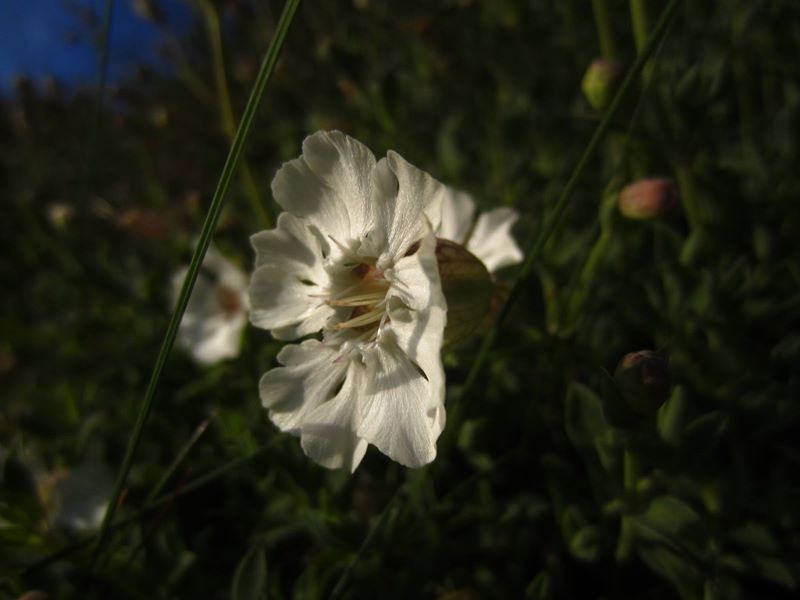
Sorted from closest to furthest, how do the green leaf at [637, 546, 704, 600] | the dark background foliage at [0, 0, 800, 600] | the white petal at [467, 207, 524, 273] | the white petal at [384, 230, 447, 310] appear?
the white petal at [384, 230, 447, 310] → the green leaf at [637, 546, 704, 600] → the dark background foliage at [0, 0, 800, 600] → the white petal at [467, 207, 524, 273]

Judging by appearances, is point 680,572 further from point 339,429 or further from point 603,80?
point 603,80

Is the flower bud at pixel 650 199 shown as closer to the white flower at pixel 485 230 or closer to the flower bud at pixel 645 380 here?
the white flower at pixel 485 230

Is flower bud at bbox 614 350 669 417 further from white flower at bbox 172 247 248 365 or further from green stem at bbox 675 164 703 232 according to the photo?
white flower at bbox 172 247 248 365

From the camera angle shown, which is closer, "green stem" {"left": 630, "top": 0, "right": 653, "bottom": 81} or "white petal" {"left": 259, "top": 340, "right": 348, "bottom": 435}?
"white petal" {"left": 259, "top": 340, "right": 348, "bottom": 435}

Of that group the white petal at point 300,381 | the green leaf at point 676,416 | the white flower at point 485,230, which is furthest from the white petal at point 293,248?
the green leaf at point 676,416

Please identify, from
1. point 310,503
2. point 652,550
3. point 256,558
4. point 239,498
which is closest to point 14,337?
point 239,498

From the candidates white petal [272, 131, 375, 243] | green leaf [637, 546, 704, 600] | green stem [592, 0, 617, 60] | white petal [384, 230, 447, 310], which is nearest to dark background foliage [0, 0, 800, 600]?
green leaf [637, 546, 704, 600]
